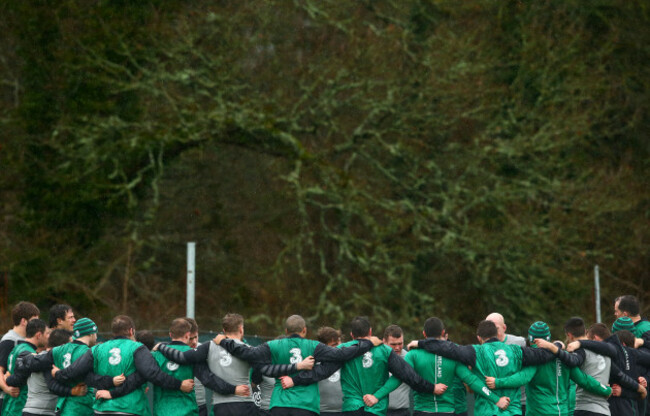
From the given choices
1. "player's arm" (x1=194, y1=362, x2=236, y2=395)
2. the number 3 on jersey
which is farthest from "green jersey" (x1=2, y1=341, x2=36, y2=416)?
the number 3 on jersey

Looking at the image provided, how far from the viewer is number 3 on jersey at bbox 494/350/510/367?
10117mm

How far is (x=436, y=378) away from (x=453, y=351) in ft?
1.16

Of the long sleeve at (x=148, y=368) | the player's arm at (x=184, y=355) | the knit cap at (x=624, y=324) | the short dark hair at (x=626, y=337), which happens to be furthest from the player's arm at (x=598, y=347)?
the long sleeve at (x=148, y=368)

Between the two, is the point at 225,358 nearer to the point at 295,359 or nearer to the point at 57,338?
the point at 295,359

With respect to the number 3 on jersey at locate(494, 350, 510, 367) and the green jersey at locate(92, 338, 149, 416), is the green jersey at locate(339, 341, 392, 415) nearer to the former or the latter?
the number 3 on jersey at locate(494, 350, 510, 367)

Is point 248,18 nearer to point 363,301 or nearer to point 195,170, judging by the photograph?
point 195,170

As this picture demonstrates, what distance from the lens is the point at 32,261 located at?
76.7ft

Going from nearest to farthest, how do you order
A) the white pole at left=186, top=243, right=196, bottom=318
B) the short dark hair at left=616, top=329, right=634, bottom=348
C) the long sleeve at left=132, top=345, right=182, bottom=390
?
the long sleeve at left=132, top=345, right=182, bottom=390
the short dark hair at left=616, top=329, right=634, bottom=348
the white pole at left=186, top=243, right=196, bottom=318

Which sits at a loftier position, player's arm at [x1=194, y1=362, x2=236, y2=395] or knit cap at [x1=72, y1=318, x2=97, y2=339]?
knit cap at [x1=72, y1=318, x2=97, y2=339]

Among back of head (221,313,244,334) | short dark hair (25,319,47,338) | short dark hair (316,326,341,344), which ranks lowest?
short dark hair (316,326,341,344)

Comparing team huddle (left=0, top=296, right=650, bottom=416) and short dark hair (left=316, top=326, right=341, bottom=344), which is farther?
short dark hair (left=316, top=326, right=341, bottom=344)

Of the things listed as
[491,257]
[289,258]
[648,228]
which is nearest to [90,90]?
[289,258]

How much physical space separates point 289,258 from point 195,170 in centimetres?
409

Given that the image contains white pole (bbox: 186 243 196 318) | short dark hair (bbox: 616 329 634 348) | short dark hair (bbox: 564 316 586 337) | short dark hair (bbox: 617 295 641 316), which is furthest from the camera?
white pole (bbox: 186 243 196 318)
